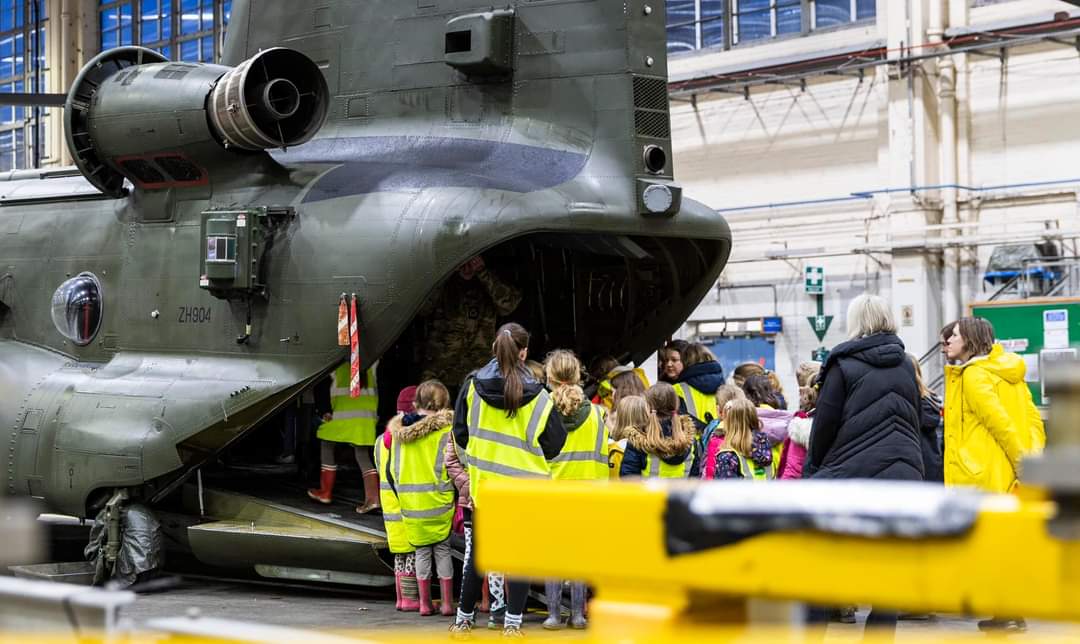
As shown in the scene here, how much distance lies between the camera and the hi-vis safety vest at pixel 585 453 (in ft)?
27.6

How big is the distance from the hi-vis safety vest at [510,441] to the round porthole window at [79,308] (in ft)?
13.2

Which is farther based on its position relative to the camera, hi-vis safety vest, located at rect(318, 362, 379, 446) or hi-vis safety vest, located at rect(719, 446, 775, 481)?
hi-vis safety vest, located at rect(318, 362, 379, 446)

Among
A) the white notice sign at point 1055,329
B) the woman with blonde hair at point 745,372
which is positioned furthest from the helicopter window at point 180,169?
the white notice sign at point 1055,329

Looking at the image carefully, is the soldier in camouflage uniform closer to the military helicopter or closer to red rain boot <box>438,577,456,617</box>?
the military helicopter

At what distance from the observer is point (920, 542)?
2.20 m

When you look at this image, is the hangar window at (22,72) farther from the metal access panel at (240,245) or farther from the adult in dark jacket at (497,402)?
the adult in dark jacket at (497,402)

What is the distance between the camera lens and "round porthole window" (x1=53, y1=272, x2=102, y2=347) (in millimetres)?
10805

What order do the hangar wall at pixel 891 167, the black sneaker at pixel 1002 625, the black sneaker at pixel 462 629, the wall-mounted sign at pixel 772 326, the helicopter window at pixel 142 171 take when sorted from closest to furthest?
the black sneaker at pixel 1002 625
the black sneaker at pixel 462 629
the helicopter window at pixel 142 171
the hangar wall at pixel 891 167
the wall-mounted sign at pixel 772 326

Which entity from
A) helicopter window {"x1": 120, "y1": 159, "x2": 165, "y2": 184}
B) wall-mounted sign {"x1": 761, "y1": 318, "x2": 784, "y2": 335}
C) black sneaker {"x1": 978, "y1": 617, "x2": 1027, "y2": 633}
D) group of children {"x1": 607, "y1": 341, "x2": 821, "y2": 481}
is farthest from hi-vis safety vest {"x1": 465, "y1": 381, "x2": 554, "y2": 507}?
wall-mounted sign {"x1": 761, "y1": 318, "x2": 784, "y2": 335}

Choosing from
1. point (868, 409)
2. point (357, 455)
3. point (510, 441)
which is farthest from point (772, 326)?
point (868, 409)

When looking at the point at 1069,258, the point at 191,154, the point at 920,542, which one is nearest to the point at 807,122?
the point at 1069,258

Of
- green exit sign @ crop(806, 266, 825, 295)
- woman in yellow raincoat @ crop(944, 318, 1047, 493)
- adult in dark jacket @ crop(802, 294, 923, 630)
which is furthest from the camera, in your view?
green exit sign @ crop(806, 266, 825, 295)

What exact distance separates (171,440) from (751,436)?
391 centimetres

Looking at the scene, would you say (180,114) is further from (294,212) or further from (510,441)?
(510,441)
